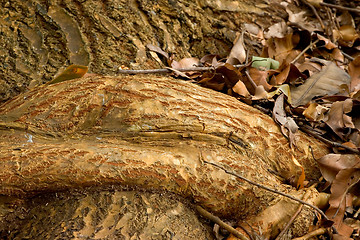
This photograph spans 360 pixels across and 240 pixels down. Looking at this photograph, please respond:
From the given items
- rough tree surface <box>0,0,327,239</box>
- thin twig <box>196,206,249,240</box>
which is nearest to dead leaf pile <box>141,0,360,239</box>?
rough tree surface <box>0,0,327,239</box>

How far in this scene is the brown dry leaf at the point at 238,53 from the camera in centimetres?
230

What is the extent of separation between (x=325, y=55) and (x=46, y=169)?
1968mm

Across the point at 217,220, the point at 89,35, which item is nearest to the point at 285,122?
the point at 217,220

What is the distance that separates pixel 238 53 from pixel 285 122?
69 centimetres

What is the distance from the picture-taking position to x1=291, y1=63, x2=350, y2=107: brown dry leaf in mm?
2076

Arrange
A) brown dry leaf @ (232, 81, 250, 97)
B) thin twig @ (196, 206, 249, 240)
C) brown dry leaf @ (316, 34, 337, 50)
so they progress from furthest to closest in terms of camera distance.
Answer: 1. brown dry leaf @ (316, 34, 337, 50)
2. brown dry leaf @ (232, 81, 250, 97)
3. thin twig @ (196, 206, 249, 240)

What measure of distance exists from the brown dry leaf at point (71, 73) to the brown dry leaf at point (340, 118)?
1.26 m

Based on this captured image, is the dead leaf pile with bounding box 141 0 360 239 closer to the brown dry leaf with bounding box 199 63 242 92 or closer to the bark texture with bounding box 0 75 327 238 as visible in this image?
the brown dry leaf with bounding box 199 63 242 92

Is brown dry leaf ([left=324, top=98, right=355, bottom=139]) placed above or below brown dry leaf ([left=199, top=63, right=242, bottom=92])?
below

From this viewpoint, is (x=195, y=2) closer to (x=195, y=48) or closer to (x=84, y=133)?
(x=195, y=48)

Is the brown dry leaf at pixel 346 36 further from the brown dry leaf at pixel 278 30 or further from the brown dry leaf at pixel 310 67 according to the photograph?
the brown dry leaf at pixel 310 67

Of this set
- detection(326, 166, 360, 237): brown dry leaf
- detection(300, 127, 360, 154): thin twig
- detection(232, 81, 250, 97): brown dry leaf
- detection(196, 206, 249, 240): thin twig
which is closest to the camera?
detection(196, 206, 249, 240): thin twig

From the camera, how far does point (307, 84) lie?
2160 mm

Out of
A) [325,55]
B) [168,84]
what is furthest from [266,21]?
[168,84]
